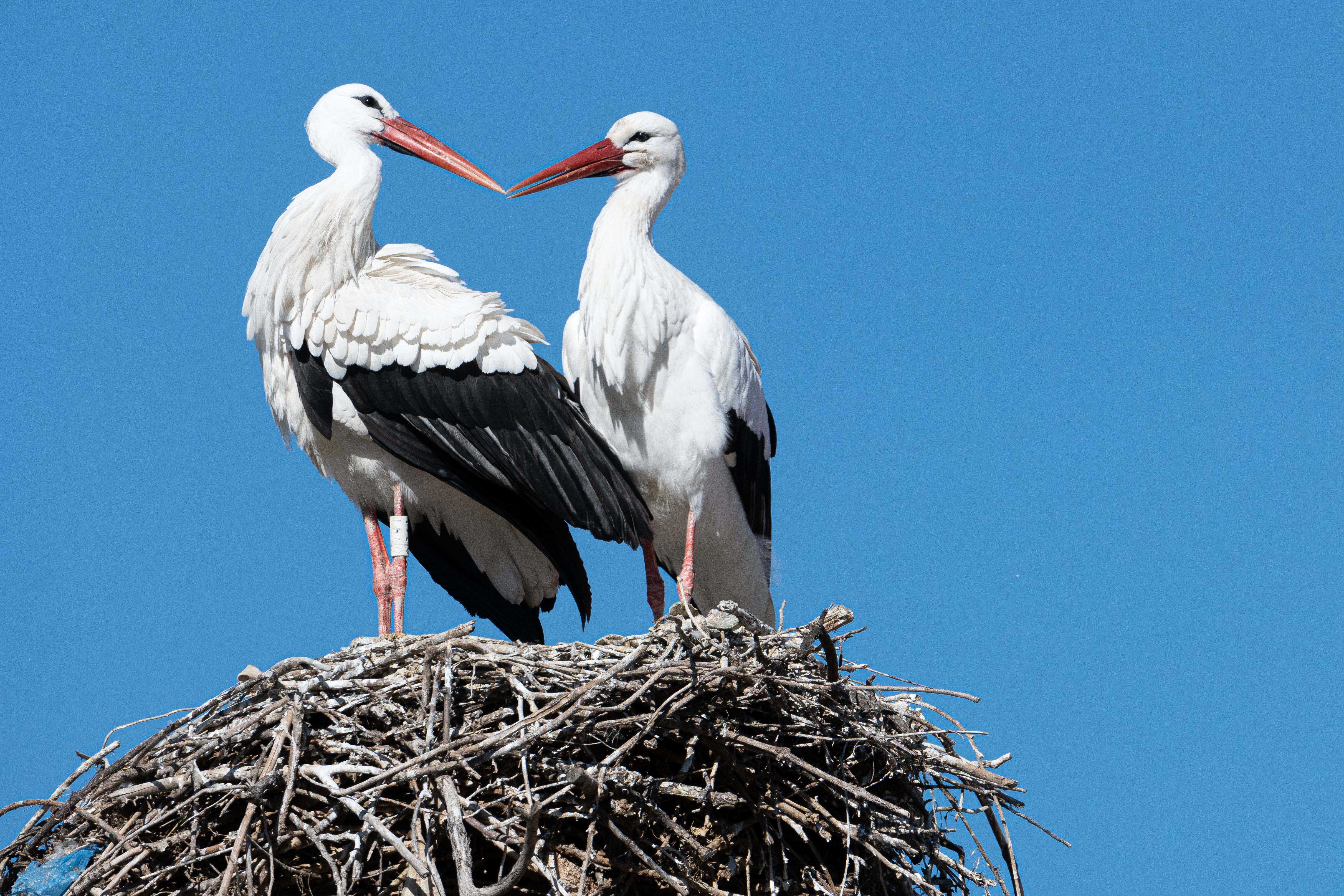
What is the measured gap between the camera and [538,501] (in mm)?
5781

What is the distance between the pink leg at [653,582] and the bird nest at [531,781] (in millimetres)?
1390

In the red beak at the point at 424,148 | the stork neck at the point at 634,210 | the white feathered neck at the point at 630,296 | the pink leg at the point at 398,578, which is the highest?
the red beak at the point at 424,148

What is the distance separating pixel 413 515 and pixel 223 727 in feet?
5.69

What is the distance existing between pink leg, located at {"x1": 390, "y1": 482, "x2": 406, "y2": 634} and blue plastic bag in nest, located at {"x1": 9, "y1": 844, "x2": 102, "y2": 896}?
1697mm

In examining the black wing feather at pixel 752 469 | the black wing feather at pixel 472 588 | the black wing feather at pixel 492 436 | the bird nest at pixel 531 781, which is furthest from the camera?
the black wing feather at pixel 472 588

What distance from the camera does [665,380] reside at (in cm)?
584

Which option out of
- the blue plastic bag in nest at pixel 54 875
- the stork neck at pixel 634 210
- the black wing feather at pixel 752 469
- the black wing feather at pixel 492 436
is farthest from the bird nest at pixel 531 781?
the stork neck at pixel 634 210

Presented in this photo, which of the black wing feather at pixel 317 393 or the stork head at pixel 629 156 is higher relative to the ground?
the stork head at pixel 629 156

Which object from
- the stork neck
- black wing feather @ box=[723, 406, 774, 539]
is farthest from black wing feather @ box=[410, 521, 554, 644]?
the stork neck

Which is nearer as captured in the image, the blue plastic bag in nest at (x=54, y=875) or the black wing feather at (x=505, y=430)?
the blue plastic bag in nest at (x=54, y=875)

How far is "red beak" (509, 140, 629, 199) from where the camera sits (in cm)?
615

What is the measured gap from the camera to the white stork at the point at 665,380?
582 cm

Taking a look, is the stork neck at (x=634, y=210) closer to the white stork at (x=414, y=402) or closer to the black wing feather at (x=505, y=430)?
the white stork at (x=414, y=402)

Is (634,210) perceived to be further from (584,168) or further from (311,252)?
(311,252)
